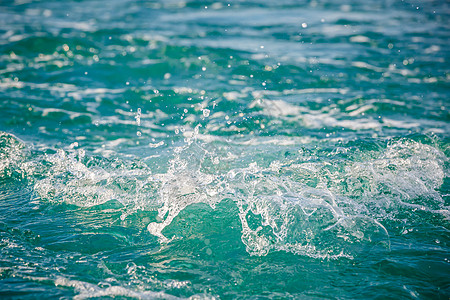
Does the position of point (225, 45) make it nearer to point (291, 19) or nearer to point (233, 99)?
point (233, 99)

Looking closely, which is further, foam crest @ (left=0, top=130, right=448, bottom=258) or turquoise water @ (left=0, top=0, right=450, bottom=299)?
foam crest @ (left=0, top=130, right=448, bottom=258)

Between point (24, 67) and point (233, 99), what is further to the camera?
point (24, 67)

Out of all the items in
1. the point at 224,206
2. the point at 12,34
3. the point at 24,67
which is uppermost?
the point at 12,34

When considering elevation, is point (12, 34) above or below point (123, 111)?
above

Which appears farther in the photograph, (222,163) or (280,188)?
(222,163)

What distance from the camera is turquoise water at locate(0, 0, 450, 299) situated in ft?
10.9

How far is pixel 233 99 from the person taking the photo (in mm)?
7266

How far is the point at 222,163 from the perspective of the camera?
5.21m

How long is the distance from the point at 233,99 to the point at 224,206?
3354 mm

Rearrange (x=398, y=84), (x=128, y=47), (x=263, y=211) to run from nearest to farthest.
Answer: (x=263, y=211) → (x=398, y=84) → (x=128, y=47)

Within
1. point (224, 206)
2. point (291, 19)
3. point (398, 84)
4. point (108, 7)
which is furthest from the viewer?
point (108, 7)

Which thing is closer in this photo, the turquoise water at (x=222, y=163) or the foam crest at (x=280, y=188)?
the turquoise water at (x=222, y=163)

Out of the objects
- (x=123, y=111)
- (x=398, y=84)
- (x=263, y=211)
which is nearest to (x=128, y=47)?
(x=123, y=111)

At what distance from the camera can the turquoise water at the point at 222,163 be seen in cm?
332
